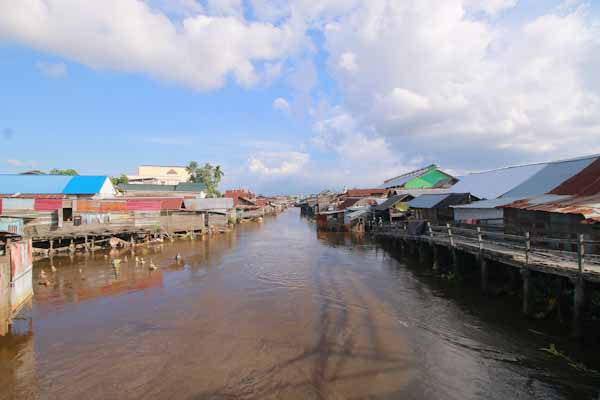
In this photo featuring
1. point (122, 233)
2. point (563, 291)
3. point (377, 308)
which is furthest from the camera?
point (122, 233)

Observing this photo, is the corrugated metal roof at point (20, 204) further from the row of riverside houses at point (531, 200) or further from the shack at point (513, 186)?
the shack at point (513, 186)

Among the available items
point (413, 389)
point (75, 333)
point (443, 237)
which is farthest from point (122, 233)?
point (413, 389)

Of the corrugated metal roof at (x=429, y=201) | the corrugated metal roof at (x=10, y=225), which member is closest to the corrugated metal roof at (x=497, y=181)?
the corrugated metal roof at (x=429, y=201)

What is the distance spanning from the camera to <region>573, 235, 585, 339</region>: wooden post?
891 cm

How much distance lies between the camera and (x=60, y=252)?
94.6 feet

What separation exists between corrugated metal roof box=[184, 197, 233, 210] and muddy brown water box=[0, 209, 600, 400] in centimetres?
3020

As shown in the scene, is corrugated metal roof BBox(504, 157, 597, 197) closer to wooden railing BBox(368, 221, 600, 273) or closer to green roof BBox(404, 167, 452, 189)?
wooden railing BBox(368, 221, 600, 273)

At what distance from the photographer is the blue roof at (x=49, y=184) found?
36594 mm

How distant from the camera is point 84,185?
Result: 125 feet

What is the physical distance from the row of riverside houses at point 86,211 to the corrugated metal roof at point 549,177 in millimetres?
29840

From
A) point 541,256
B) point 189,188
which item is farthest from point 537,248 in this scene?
point 189,188

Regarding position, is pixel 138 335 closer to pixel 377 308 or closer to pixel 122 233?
pixel 377 308

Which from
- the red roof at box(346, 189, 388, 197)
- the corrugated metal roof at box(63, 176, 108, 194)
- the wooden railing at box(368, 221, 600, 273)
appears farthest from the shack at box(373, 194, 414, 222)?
the corrugated metal roof at box(63, 176, 108, 194)

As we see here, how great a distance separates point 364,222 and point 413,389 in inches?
1451
